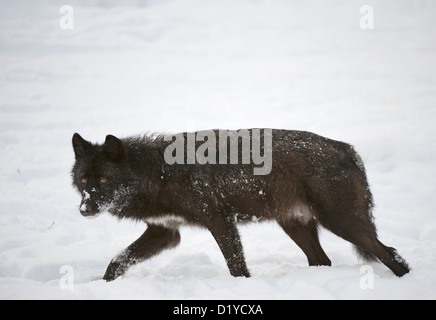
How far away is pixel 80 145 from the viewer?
497 cm

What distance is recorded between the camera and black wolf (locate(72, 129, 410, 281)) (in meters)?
4.53

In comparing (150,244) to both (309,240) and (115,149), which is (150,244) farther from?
(309,240)

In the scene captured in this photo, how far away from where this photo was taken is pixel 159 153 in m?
5.02

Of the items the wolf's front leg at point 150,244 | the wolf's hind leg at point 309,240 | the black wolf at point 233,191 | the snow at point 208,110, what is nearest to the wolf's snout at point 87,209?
the black wolf at point 233,191

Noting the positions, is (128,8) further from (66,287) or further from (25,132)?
(66,287)

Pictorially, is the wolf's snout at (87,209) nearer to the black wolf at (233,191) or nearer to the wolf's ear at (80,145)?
the black wolf at (233,191)

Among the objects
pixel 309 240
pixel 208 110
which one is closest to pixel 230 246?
pixel 309 240

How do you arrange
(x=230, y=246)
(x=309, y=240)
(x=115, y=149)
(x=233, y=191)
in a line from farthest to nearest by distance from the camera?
(x=309, y=240), (x=115, y=149), (x=233, y=191), (x=230, y=246)

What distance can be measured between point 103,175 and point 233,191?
1.45 m

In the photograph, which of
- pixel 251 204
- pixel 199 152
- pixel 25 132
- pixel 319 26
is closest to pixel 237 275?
pixel 251 204

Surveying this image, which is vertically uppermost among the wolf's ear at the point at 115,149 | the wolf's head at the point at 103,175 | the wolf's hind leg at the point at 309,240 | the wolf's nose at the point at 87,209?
the wolf's ear at the point at 115,149

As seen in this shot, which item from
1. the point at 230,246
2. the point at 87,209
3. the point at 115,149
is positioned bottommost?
the point at 230,246

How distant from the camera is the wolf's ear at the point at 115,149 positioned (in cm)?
488
